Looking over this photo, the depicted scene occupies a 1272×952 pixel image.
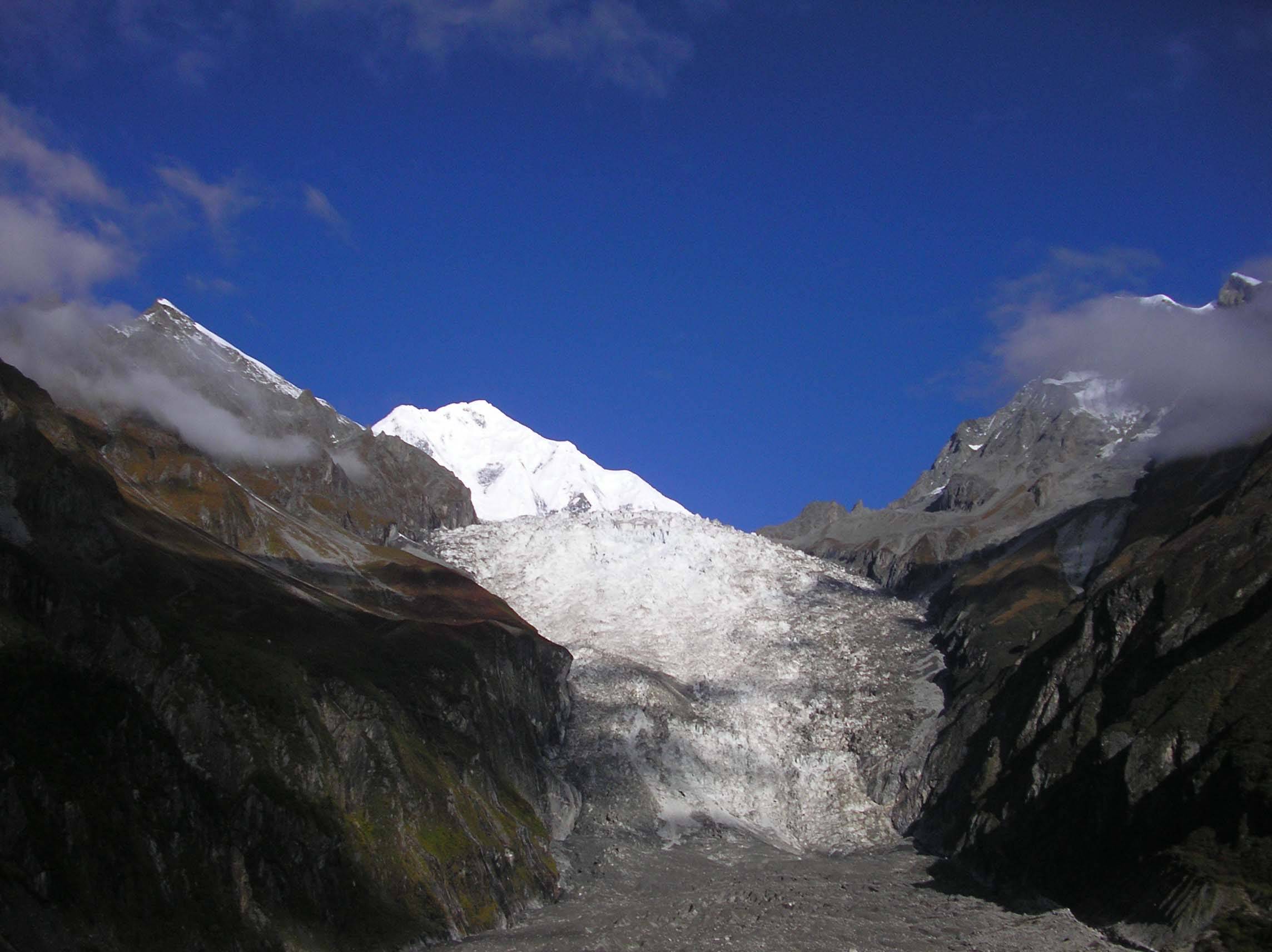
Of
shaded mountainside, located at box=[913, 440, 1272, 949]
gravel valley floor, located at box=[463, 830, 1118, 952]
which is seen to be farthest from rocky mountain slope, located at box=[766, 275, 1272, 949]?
gravel valley floor, located at box=[463, 830, 1118, 952]

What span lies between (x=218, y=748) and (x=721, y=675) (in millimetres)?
89035

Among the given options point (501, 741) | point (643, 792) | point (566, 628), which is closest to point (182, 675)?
point (501, 741)

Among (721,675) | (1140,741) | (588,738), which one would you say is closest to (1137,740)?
(1140,741)

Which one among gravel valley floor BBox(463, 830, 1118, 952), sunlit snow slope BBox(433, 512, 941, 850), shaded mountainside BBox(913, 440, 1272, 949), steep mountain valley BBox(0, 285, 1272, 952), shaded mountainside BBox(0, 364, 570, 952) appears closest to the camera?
shaded mountainside BBox(0, 364, 570, 952)

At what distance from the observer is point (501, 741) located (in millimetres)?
110625

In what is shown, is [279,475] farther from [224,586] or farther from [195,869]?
[195,869]

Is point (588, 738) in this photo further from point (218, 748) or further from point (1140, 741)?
point (218, 748)

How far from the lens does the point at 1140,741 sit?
9294cm

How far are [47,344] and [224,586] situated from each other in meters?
104

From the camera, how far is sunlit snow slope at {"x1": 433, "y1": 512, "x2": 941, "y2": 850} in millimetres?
126562

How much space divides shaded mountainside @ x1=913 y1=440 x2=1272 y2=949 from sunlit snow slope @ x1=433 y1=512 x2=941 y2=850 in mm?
8647

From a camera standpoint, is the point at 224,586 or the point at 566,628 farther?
the point at 566,628

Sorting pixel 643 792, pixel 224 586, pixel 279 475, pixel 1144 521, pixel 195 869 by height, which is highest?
pixel 1144 521

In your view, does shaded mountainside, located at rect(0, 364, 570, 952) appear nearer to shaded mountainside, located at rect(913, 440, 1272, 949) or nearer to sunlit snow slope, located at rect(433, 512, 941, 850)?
sunlit snow slope, located at rect(433, 512, 941, 850)
